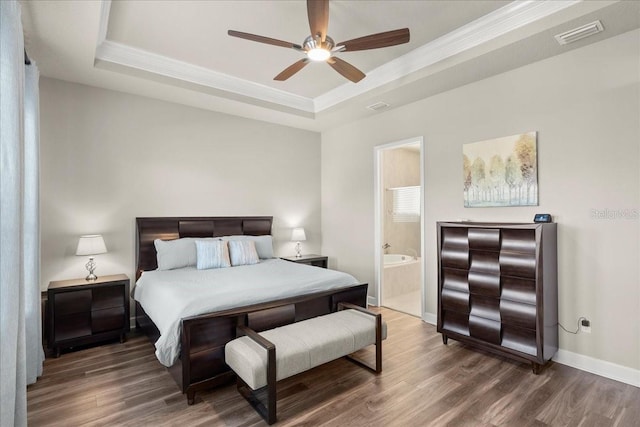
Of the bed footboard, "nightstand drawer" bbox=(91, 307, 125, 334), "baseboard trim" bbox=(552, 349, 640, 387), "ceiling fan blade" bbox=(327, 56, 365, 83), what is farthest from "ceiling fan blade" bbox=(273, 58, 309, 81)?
"baseboard trim" bbox=(552, 349, 640, 387)

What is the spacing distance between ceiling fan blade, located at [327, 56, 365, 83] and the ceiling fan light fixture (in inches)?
3.7

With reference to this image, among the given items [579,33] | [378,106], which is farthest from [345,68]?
[579,33]

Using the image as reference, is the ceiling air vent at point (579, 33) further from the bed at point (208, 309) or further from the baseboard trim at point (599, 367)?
the bed at point (208, 309)

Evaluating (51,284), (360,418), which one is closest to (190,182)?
(51,284)

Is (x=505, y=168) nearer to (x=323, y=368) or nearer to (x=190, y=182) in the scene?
(x=323, y=368)

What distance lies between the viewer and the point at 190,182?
4441 millimetres

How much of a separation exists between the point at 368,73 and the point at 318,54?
1553mm

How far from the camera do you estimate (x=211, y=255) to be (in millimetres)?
3906

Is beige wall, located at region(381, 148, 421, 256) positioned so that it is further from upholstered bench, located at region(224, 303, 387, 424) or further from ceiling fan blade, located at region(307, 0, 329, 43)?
ceiling fan blade, located at region(307, 0, 329, 43)

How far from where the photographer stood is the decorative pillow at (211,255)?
3.86 m

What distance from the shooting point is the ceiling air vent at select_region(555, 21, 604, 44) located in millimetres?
2543

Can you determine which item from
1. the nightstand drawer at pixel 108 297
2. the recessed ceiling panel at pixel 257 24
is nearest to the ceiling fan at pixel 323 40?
the recessed ceiling panel at pixel 257 24

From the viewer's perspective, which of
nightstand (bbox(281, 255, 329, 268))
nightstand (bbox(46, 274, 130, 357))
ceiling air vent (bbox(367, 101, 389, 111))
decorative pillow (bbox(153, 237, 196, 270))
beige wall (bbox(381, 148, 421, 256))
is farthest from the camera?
beige wall (bbox(381, 148, 421, 256))

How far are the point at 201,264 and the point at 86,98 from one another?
230 cm
